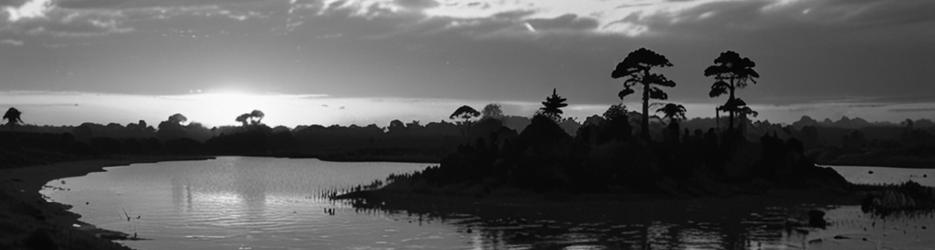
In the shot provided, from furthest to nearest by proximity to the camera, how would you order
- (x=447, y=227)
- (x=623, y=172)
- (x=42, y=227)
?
1. (x=623, y=172)
2. (x=447, y=227)
3. (x=42, y=227)

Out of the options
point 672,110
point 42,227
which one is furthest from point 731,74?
point 42,227

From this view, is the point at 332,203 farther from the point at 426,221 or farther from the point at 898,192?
the point at 898,192

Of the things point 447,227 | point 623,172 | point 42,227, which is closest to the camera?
point 42,227

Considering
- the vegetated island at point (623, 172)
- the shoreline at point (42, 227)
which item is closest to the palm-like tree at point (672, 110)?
the vegetated island at point (623, 172)

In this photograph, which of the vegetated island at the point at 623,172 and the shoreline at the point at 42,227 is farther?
the vegetated island at the point at 623,172

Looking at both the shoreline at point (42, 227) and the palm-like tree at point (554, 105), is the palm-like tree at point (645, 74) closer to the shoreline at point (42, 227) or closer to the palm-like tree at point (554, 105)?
the palm-like tree at point (554, 105)

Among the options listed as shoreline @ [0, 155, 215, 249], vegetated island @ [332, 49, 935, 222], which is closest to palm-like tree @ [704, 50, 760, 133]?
vegetated island @ [332, 49, 935, 222]

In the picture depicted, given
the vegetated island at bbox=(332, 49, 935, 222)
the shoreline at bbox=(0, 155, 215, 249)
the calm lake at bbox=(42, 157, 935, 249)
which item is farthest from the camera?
the vegetated island at bbox=(332, 49, 935, 222)

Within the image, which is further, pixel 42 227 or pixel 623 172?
pixel 623 172

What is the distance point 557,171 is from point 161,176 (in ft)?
228

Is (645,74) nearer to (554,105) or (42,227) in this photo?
(554,105)

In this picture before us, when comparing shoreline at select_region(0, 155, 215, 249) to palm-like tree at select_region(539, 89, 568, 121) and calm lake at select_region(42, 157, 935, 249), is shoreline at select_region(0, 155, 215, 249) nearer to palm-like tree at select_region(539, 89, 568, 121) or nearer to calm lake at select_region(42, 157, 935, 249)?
calm lake at select_region(42, 157, 935, 249)

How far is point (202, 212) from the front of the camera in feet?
228

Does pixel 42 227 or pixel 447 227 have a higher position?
pixel 42 227
